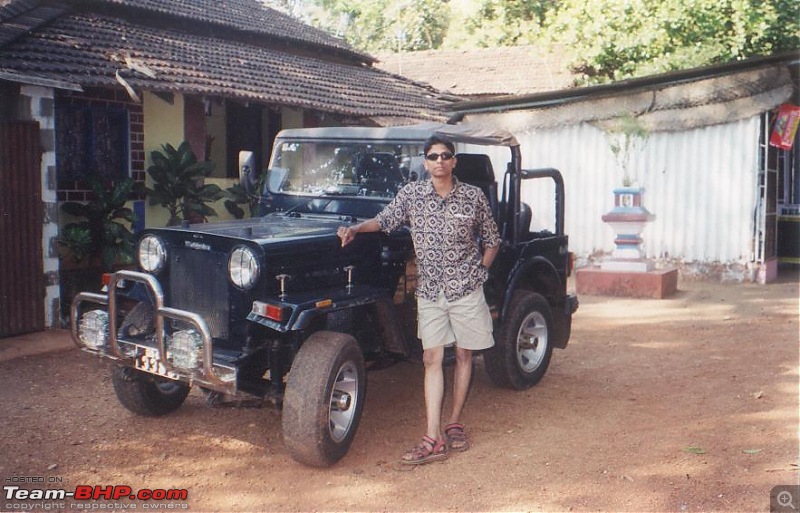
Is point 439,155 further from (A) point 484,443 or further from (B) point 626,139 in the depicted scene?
(B) point 626,139

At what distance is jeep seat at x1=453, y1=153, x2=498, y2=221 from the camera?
5539mm

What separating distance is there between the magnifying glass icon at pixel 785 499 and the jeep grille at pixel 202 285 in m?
3.03

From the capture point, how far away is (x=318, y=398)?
161 inches

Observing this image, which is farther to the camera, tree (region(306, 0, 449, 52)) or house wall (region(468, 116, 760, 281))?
tree (region(306, 0, 449, 52))

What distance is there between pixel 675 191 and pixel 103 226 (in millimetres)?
8836

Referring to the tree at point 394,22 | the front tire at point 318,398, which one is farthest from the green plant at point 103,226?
the tree at point 394,22

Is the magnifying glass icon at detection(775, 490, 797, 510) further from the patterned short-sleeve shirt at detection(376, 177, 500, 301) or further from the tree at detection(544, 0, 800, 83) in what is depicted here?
the tree at detection(544, 0, 800, 83)

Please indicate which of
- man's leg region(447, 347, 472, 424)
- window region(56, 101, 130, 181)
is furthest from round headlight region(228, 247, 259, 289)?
window region(56, 101, 130, 181)

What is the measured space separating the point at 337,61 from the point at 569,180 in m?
5.99

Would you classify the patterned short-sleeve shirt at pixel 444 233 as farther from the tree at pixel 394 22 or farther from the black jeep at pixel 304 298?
the tree at pixel 394 22

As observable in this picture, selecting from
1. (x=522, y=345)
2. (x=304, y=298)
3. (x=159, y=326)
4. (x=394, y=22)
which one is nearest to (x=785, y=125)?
(x=522, y=345)

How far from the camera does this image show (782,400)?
571 centimetres

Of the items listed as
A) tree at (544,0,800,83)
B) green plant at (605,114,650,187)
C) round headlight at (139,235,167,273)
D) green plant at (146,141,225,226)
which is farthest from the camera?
tree at (544,0,800,83)

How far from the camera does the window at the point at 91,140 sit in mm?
9266
